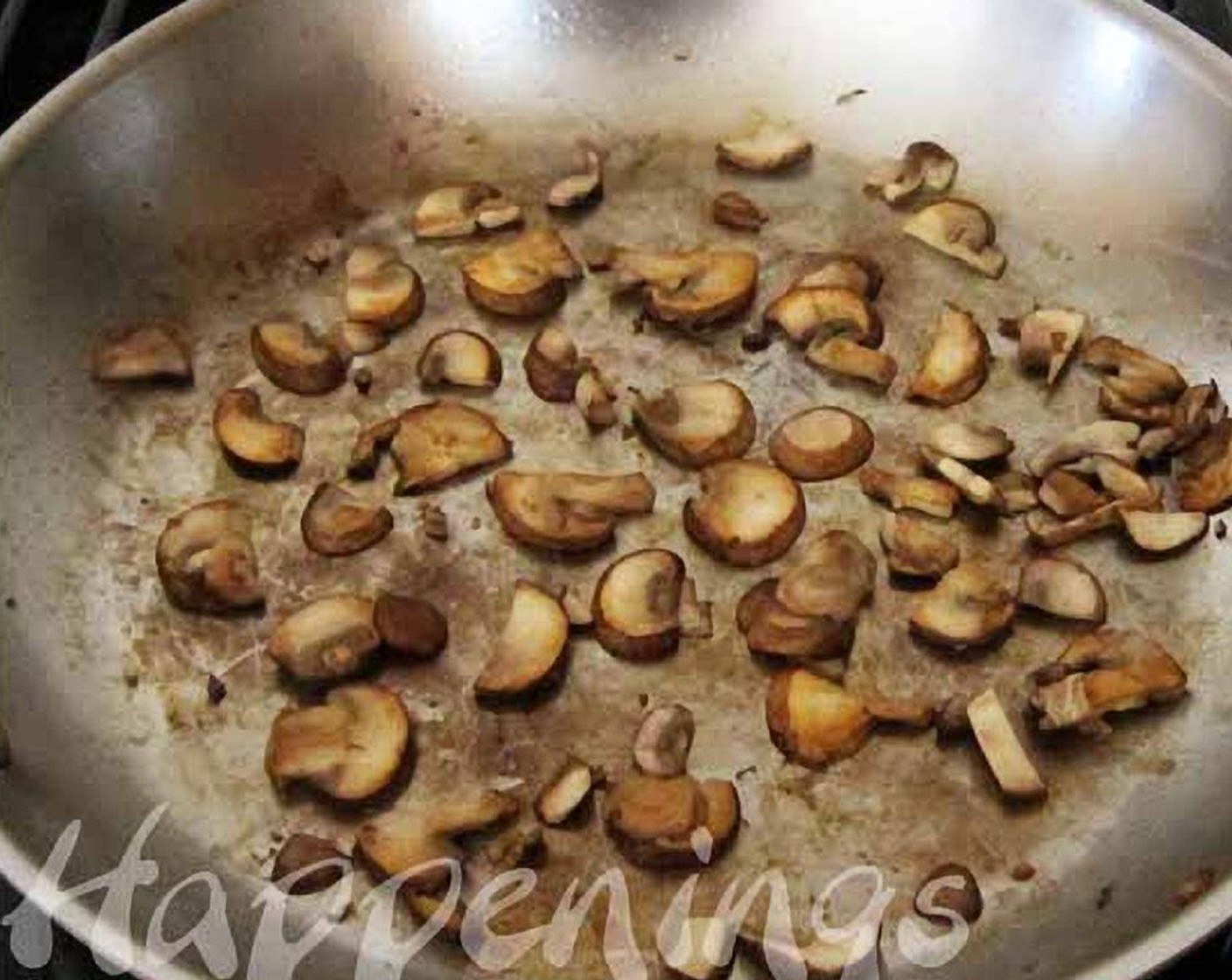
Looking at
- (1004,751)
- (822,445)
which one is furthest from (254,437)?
(1004,751)

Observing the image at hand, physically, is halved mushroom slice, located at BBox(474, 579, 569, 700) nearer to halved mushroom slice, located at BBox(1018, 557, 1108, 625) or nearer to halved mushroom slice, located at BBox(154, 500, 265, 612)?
halved mushroom slice, located at BBox(154, 500, 265, 612)

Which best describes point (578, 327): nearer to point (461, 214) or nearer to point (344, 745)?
point (461, 214)

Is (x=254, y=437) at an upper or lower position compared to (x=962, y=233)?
lower

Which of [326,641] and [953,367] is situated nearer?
[326,641]

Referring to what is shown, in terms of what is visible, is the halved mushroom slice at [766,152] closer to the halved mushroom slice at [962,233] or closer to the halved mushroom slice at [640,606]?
the halved mushroom slice at [962,233]

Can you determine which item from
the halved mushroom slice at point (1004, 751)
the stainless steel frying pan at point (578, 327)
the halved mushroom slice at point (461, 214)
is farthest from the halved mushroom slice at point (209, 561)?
the halved mushroom slice at point (1004, 751)

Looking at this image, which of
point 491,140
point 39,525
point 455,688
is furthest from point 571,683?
point 491,140

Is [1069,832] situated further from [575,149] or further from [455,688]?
[575,149]

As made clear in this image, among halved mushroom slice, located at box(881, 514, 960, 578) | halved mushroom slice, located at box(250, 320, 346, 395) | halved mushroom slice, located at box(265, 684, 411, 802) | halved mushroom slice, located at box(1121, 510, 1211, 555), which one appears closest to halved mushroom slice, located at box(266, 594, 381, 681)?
halved mushroom slice, located at box(265, 684, 411, 802)
